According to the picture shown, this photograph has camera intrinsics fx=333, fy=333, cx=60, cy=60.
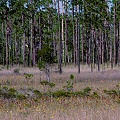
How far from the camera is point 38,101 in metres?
10.0

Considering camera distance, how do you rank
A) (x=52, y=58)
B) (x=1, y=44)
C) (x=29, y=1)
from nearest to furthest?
(x=52, y=58) → (x=29, y=1) → (x=1, y=44)

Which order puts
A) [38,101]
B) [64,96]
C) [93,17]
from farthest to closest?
[93,17], [64,96], [38,101]

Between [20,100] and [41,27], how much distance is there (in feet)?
127

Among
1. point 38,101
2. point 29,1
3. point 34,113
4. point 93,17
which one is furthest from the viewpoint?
point 29,1

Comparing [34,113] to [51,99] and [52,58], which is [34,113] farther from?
[52,58]

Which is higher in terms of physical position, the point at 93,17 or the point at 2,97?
the point at 93,17

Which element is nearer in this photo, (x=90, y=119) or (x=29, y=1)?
(x=90, y=119)

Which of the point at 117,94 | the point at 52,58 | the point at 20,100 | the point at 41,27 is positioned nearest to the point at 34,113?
the point at 20,100

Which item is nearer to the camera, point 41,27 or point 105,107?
point 105,107

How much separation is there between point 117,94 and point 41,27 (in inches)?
1499

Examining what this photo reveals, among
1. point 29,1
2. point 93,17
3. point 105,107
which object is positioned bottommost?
point 105,107

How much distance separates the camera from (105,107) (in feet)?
29.2

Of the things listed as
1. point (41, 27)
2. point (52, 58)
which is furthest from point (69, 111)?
point (41, 27)

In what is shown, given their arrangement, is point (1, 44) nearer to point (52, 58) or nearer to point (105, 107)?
point (52, 58)
